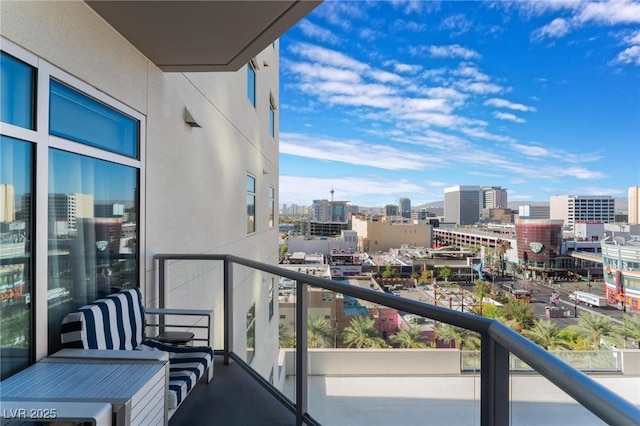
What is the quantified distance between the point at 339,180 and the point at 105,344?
67.8 meters

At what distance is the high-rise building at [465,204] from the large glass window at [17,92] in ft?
210

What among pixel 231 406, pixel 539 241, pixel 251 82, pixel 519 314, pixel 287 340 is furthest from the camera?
pixel 539 241

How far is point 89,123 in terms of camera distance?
241cm

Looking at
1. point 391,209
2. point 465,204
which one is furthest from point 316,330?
point 391,209

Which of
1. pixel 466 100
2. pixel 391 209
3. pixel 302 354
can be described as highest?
pixel 466 100

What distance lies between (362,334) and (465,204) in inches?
2579

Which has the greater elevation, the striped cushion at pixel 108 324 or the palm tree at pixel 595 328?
the striped cushion at pixel 108 324

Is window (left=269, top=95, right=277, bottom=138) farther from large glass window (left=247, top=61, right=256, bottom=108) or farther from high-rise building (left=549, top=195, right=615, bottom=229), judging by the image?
high-rise building (left=549, top=195, right=615, bottom=229)

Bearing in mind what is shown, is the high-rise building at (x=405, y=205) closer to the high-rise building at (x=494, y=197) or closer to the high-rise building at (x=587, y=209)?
the high-rise building at (x=494, y=197)

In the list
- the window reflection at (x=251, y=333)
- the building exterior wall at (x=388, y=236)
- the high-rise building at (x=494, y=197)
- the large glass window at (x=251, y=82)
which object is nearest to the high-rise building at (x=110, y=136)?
the window reflection at (x=251, y=333)

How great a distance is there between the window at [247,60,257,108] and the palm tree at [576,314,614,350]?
366 inches

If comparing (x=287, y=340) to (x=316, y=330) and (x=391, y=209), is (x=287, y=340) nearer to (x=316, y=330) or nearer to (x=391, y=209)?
(x=316, y=330)

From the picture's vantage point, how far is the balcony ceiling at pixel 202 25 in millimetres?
2135

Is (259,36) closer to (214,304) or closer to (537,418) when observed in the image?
(537,418)
